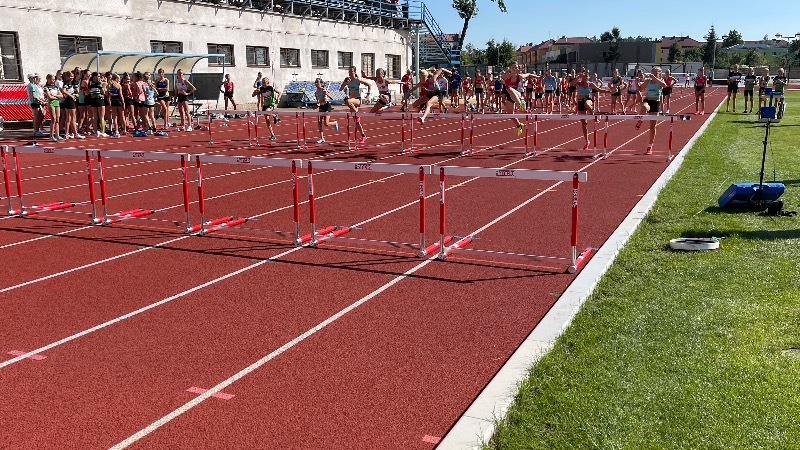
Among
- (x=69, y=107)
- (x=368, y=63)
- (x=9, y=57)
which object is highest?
(x=368, y=63)

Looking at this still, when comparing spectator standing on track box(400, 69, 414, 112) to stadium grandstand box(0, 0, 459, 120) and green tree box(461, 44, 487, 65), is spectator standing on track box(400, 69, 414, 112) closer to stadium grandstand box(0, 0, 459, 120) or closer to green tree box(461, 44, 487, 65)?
stadium grandstand box(0, 0, 459, 120)

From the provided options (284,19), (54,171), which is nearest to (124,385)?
(54,171)

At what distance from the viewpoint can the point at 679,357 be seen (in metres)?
5.22

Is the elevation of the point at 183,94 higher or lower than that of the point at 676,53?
lower

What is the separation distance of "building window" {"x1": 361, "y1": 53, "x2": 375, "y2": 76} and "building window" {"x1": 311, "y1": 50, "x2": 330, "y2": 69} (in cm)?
431

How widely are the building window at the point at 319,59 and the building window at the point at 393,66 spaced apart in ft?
26.8

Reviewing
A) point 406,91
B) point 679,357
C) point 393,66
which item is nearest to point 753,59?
point 393,66

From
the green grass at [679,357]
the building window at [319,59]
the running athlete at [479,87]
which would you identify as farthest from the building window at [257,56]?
the green grass at [679,357]

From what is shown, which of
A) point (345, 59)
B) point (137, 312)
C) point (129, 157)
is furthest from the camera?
point (345, 59)

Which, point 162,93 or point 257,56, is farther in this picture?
point 257,56

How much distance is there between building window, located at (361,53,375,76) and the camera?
1902 inches

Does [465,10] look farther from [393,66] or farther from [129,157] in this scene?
[129,157]

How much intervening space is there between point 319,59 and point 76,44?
1826 centimetres

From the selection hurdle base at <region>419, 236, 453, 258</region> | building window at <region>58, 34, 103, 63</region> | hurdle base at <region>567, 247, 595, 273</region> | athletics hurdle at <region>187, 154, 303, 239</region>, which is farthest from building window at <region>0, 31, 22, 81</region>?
hurdle base at <region>567, 247, 595, 273</region>
